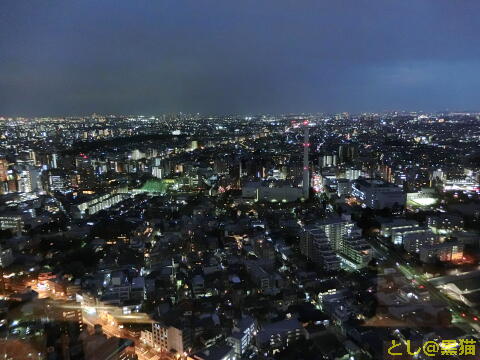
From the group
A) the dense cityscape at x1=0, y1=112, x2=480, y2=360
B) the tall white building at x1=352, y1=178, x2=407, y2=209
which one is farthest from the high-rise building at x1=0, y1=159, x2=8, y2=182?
the tall white building at x1=352, y1=178, x2=407, y2=209

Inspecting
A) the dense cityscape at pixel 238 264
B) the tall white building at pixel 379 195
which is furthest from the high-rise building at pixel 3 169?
the tall white building at pixel 379 195

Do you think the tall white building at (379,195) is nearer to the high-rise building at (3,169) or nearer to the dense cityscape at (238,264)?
the dense cityscape at (238,264)

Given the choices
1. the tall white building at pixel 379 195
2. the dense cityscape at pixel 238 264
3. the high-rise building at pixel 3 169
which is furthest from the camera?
the high-rise building at pixel 3 169

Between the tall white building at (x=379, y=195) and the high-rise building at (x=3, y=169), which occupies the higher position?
the high-rise building at (x=3, y=169)

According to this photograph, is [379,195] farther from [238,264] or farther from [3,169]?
[3,169]

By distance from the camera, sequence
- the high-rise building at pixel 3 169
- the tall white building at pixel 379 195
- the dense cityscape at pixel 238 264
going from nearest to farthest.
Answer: the dense cityscape at pixel 238 264 < the tall white building at pixel 379 195 < the high-rise building at pixel 3 169

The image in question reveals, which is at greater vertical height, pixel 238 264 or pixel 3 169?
pixel 3 169

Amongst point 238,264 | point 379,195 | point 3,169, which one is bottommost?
point 238,264

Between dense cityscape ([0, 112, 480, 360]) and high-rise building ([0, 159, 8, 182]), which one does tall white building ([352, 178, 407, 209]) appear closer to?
dense cityscape ([0, 112, 480, 360])

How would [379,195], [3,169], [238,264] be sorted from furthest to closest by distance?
[3,169] < [379,195] < [238,264]

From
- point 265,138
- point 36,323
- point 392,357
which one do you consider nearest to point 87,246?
point 36,323

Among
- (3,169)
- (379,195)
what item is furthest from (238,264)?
(3,169)
